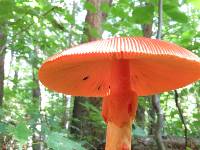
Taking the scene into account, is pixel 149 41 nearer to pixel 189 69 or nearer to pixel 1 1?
pixel 189 69

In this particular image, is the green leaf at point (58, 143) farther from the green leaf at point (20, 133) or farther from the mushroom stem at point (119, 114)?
the mushroom stem at point (119, 114)

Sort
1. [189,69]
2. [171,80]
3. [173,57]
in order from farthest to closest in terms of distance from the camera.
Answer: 1. [171,80]
2. [189,69]
3. [173,57]

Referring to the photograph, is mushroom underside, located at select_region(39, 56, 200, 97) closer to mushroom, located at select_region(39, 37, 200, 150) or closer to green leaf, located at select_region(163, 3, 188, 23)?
mushroom, located at select_region(39, 37, 200, 150)

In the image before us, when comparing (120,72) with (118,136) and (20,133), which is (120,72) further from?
(20,133)

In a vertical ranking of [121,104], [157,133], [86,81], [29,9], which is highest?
[29,9]

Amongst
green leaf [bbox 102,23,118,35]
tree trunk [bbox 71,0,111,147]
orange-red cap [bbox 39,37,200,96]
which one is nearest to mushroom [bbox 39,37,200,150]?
orange-red cap [bbox 39,37,200,96]

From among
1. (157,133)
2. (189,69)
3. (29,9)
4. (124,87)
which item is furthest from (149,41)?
(29,9)

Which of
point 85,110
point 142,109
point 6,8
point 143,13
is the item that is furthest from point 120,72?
point 142,109
